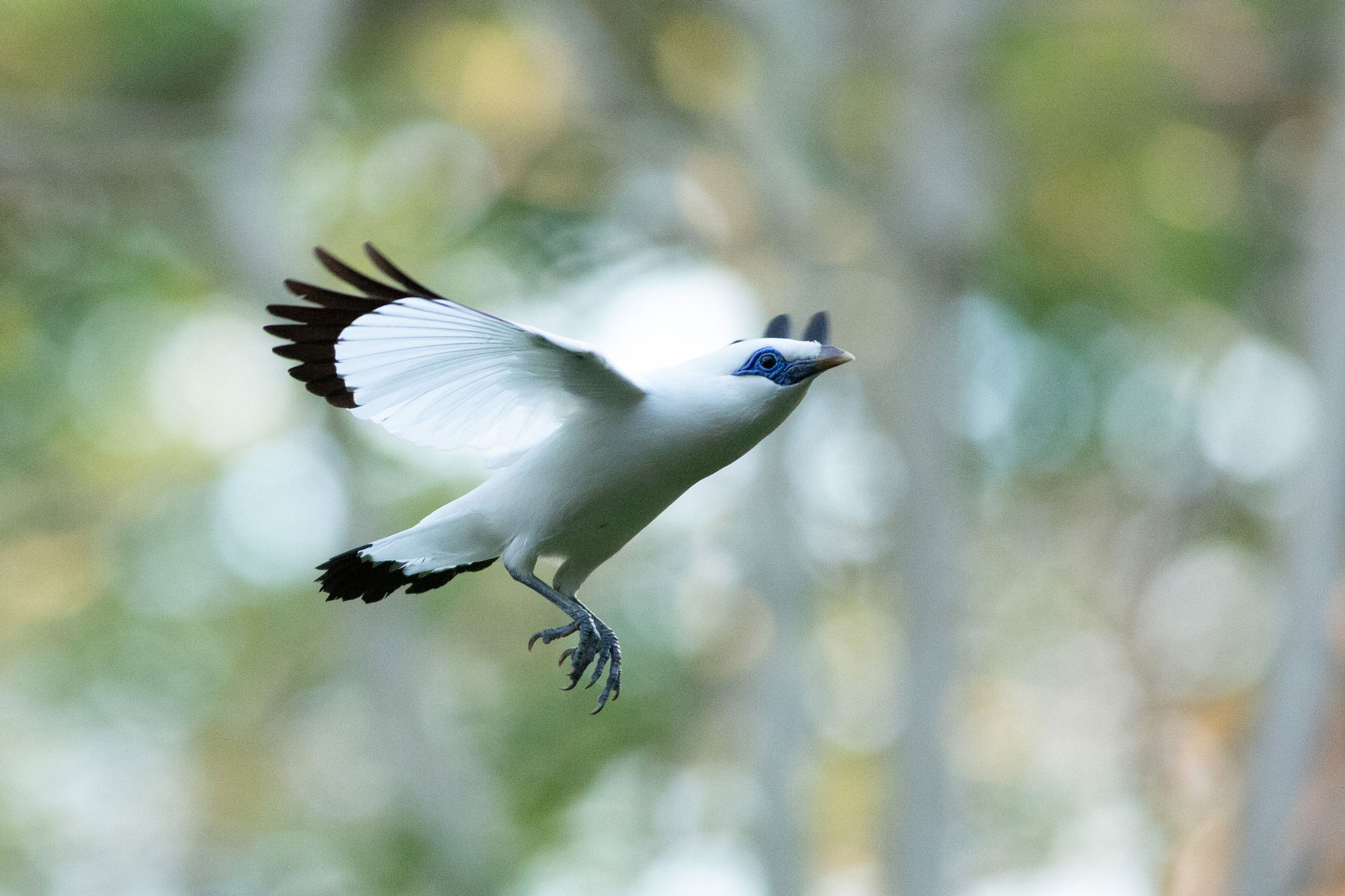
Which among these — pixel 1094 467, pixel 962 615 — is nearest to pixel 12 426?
pixel 962 615

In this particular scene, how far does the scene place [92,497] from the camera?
44.2 ft

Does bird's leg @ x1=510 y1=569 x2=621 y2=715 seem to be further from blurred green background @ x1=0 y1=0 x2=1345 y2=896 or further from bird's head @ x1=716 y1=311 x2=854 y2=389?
blurred green background @ x1=0 y1=0 x2=1345 y2=896

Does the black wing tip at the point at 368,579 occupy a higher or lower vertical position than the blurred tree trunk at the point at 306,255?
lower

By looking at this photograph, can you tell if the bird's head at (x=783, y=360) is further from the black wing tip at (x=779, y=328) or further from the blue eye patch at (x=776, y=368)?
the black wing tip at (x=779, y=328)

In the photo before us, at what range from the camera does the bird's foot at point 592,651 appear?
2.21m

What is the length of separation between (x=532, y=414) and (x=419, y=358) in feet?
1.06

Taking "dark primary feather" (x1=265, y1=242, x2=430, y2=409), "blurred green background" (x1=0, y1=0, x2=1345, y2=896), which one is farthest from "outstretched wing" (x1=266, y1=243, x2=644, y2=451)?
"blurred green background" (x1=0, y1=0, x2=1345, y2=896)

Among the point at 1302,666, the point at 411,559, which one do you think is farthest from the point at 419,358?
the point at 1302,666

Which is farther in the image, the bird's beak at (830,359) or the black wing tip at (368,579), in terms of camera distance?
the black wing tip at (368,579)

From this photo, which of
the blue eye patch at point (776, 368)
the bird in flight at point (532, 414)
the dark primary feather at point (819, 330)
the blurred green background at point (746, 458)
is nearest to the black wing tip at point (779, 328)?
the dark primary feather at point (819, 330)

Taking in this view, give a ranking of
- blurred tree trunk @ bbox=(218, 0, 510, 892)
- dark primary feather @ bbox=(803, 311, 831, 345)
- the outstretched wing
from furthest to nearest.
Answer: blurred tree trunk @ bbox=(218, 0, 510, 892)
dark primary feather @ bbox=(803, 311, 831, 345)
the outstretched wing

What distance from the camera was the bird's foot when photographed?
221cm

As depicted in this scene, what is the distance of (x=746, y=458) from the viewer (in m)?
11.6

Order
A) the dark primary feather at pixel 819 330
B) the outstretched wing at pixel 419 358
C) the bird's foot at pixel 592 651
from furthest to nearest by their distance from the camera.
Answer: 1. the dark primary feather at pixel 819 330
2. the bird's foot at pixel 592 651
3. the outstretched wing at pixel 419 358
